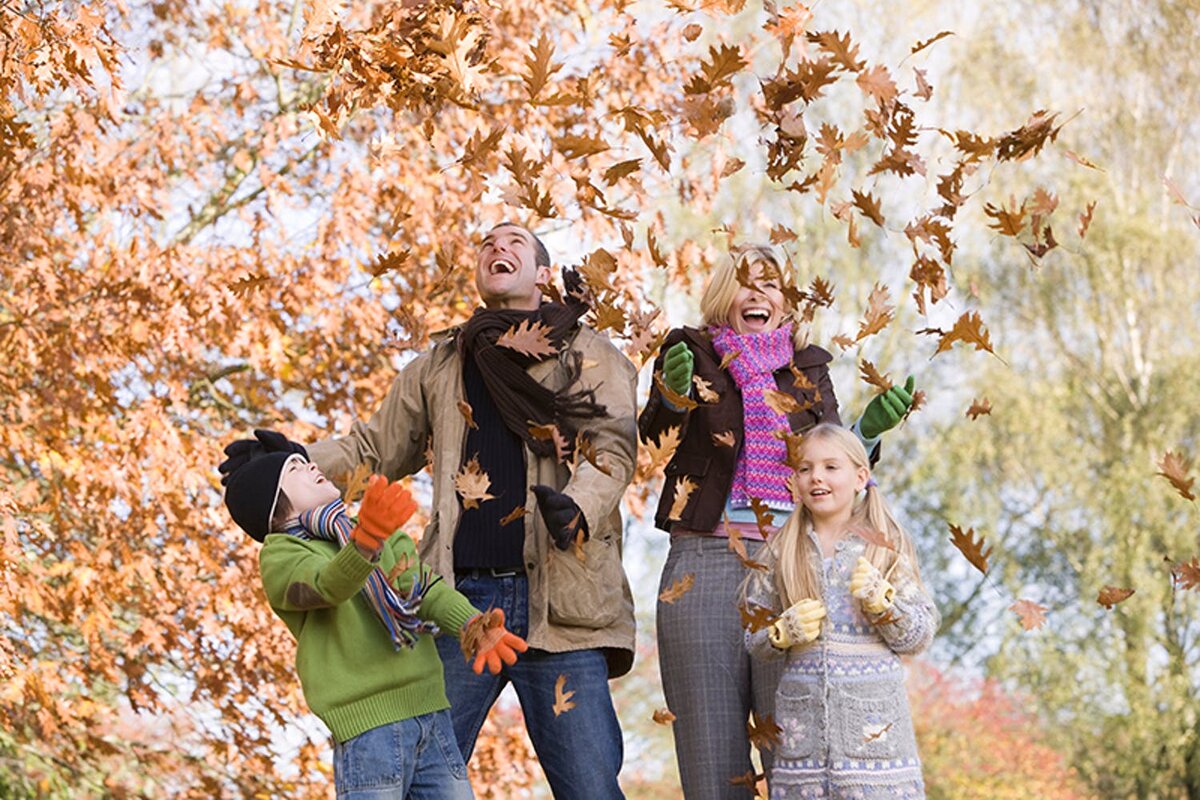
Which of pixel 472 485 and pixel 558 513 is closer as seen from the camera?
pixel 558 513

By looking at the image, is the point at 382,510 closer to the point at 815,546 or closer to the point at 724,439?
the point at 724,439

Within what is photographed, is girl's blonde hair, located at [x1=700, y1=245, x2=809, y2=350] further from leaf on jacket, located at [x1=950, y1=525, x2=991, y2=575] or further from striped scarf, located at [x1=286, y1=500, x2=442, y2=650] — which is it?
striped scarf, located at [x1=286, y1=500, x2=442, y2=650]

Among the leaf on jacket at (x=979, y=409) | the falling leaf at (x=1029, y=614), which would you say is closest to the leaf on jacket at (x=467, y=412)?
the leaf on jacket at (x=979, y=409)

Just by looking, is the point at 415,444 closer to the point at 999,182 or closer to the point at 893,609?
the point at 893,609

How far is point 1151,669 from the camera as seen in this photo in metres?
14.9

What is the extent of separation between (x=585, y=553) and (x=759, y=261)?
83 cm

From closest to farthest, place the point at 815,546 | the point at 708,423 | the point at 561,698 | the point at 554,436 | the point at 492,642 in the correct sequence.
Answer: the point at 492,642 → the point at 561,698 → the point at 554,436 → the point at 815,546 → the point at 708,423

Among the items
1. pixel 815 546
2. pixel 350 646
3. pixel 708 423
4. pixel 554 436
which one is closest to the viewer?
pixel 350 646

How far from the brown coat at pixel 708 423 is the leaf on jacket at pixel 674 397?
0.05 metres

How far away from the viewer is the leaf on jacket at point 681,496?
355cm

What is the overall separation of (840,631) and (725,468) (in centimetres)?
46

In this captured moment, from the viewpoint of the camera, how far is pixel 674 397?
11.6 ft

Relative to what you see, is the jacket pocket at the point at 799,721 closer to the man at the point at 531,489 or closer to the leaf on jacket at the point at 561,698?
the man at the point at 531,489

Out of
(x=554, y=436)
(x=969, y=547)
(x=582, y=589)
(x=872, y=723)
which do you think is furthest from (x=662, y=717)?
(x=969, y=547)
